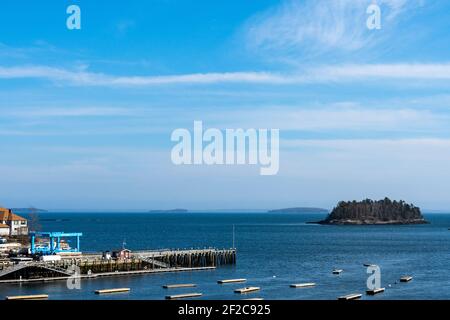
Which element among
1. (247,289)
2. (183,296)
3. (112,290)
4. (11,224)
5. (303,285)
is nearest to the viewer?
(183,296)

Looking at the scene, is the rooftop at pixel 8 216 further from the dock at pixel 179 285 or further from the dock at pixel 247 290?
the dock at pixel 247 290

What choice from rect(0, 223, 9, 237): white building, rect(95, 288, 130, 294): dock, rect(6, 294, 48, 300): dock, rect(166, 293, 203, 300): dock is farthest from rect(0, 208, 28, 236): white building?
rect(166, 293, 203, 300): dock

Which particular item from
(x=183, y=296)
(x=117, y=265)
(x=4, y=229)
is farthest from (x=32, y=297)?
(x=4, y=229)

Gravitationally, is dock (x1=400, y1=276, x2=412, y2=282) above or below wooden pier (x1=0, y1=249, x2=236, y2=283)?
below

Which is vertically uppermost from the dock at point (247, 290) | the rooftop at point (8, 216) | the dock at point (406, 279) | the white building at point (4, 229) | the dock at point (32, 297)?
the rooftop at point (8, 216)

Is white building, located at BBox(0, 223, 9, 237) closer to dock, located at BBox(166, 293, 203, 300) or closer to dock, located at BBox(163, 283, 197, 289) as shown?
dock, located at BBox(163, 283, 197, 289)

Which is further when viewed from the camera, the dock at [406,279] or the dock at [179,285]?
the dock at [406,279]

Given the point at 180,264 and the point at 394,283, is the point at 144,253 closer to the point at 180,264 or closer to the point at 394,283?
the point at 180,264

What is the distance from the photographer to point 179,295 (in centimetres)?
6938

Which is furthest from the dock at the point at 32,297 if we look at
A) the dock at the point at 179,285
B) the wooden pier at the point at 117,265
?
the dock at the point at 179,285

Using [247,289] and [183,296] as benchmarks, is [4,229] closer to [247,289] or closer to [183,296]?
[247,289]

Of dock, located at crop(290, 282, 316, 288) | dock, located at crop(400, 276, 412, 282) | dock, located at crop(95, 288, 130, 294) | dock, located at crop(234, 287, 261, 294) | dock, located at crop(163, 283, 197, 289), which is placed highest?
dock, located at crop(95, 288, 130, 294)
